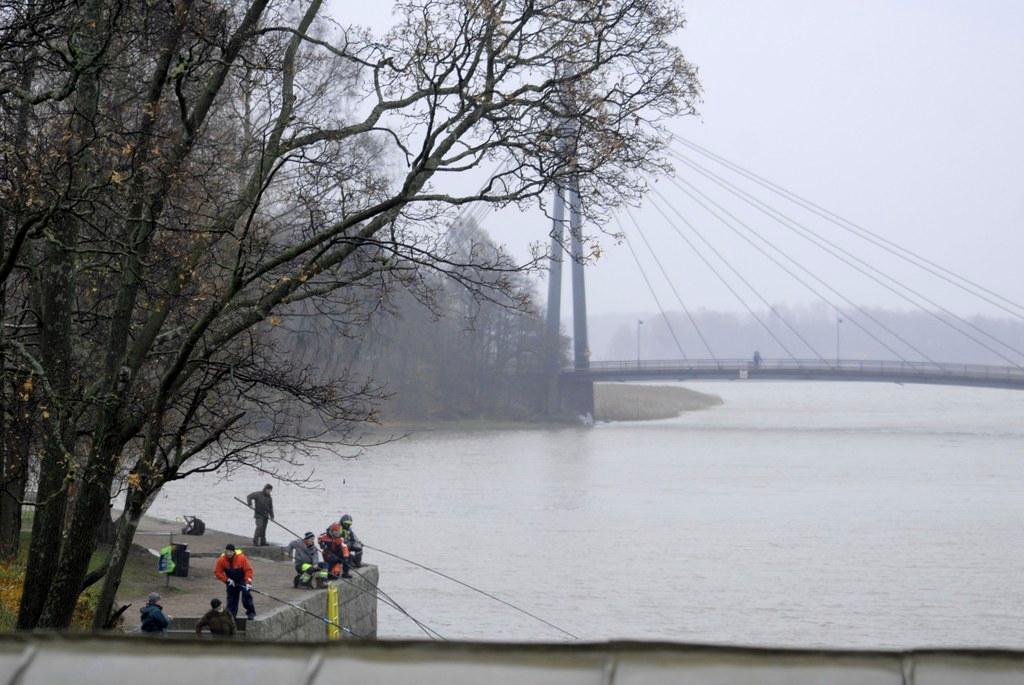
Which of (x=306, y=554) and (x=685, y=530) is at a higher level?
(x=306, y=554)

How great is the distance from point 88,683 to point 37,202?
5.75 meters

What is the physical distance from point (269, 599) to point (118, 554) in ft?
21.9

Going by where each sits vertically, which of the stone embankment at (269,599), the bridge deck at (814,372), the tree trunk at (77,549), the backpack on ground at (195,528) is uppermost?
the bridge deck at (814,372)

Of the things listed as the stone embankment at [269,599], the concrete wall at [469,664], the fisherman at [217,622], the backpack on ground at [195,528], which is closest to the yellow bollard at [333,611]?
the stone embankment at [269,599]

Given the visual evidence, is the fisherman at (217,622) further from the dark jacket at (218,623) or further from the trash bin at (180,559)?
the trash bin at (180,559)

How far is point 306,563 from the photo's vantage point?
16.3 meters

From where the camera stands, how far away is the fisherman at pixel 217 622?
1220cm

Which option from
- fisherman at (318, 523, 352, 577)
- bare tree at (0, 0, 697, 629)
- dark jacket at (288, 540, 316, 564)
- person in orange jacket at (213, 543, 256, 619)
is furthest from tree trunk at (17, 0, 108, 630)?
fisherman at (318, 523, 352, 577)

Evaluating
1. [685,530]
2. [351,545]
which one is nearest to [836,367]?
[685,530]

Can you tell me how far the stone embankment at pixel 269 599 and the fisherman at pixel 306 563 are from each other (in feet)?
0.36

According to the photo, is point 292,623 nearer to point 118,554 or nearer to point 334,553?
point 334,553

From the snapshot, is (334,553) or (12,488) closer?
(12,488)

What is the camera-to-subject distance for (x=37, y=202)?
29.6 feet

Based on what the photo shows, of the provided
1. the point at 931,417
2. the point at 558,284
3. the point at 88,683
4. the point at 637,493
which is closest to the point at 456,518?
the point at 637,493
